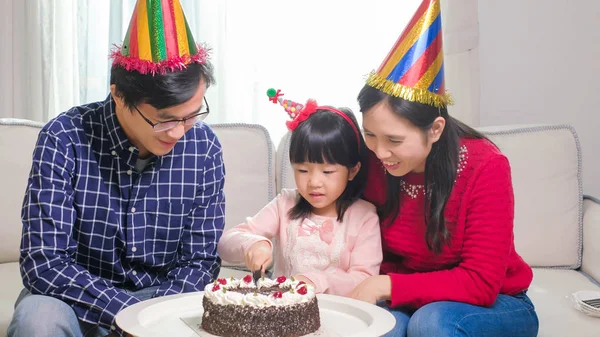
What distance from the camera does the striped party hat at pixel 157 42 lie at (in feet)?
5.40

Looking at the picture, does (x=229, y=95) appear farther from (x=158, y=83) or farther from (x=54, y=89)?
(x=158, y=83)

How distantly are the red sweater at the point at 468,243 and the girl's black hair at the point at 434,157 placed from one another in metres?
0.03

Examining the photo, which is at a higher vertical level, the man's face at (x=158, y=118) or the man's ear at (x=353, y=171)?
the man's face at (x=158, y=118)

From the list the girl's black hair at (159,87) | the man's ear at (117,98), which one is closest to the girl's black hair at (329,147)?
the girl's black hair at (159,87)

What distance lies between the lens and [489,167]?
175 centimetres

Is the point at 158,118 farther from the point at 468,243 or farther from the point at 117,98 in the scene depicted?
the point at 468,243

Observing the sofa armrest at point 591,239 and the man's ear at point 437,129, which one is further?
the sofa armrest at point 591,239

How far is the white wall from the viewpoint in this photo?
10.1 ft

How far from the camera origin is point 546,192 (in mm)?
2537

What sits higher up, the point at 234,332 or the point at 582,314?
the point at 234,332

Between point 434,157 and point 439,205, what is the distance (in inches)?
4.8

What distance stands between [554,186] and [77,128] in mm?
1653

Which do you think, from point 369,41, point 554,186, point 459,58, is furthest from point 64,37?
point 554,186

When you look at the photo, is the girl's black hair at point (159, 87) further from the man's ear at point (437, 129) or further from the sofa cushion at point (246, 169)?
the sofa cushion at point (246, 169)
